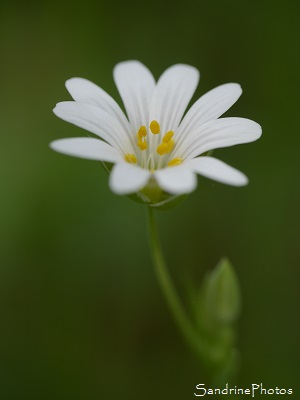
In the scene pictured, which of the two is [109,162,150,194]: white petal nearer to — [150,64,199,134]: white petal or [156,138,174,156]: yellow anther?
[156,138,174,156]: yellow anther

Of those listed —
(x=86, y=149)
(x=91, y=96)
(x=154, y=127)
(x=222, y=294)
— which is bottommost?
(x=222, y=294)

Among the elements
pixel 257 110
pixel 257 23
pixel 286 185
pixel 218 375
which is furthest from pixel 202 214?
pixel 257 23

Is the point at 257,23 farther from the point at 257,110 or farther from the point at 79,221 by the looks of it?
the point at 79,221

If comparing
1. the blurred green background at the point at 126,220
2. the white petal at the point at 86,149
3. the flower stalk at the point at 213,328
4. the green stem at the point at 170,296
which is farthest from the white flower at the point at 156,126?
the blurred green background at the point at 126,220

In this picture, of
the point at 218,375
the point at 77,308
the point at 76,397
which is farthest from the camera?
the point at 77,308

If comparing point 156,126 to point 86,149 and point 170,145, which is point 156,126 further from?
Result: point 86,149

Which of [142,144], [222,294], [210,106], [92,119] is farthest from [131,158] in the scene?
[222,294]
